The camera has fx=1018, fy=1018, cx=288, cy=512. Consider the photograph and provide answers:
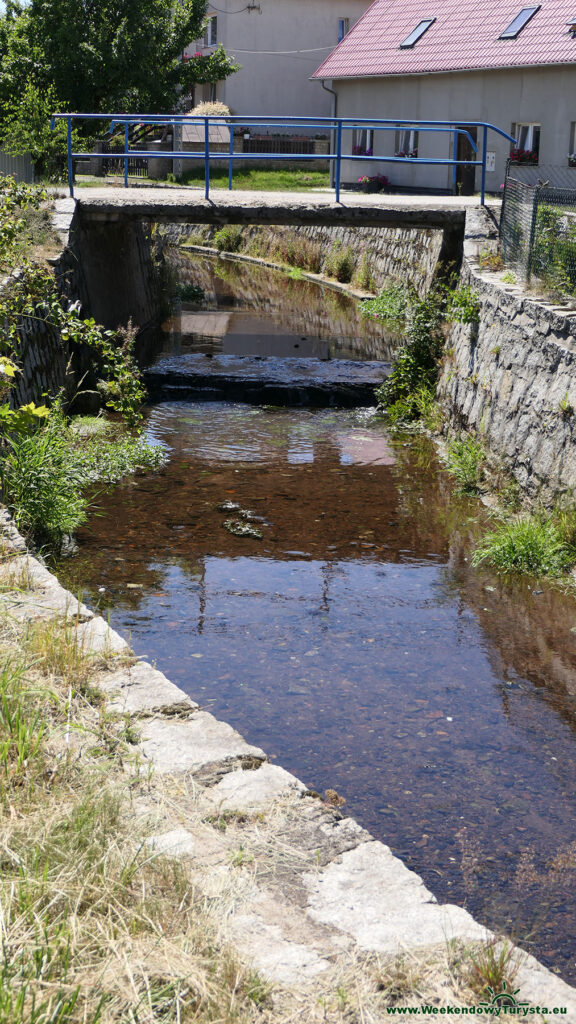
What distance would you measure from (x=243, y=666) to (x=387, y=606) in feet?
5.27

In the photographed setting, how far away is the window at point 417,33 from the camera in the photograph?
3036 centimetres

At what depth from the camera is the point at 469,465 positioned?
36.6 feet

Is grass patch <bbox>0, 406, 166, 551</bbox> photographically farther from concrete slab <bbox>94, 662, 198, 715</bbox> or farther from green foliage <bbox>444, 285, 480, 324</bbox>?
green foliage <bbox>444, 285, 480, 324</bbox>

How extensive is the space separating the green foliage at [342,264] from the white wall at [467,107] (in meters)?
3.78

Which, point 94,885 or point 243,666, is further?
point 243,666

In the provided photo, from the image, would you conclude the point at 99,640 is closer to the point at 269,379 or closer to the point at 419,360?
the point at 419,360

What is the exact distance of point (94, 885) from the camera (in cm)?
312

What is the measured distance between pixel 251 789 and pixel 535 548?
513cm

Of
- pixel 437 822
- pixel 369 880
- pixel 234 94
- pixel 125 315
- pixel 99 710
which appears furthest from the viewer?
pixel 234 94

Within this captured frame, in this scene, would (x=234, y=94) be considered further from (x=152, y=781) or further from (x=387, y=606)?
(x=152, y=781)

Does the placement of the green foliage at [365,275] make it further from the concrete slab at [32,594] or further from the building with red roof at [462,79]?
the concrete slab at [32,594]

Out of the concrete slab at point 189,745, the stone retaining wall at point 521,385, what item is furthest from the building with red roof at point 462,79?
the concrete slab at point 189,745

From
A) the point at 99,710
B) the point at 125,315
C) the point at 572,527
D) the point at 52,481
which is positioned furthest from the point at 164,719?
the point at 125,315

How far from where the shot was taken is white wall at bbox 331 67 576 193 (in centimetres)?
2488
